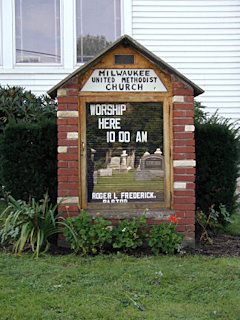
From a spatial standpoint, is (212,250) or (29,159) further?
(29,159)

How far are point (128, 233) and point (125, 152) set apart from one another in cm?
94

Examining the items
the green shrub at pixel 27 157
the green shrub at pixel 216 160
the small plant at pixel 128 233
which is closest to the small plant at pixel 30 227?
the green shrub at pixel 27 157

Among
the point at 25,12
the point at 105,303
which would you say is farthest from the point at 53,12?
the point at 105,303

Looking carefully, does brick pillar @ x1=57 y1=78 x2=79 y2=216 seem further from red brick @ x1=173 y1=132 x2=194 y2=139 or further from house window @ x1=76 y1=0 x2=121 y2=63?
house window @ x1=76 y1=0 x2=121 y2=63

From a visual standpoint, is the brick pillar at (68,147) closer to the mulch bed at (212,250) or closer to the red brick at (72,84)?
the red brick at (72,84)

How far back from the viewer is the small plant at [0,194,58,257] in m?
4.40

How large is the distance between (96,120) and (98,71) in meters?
0.56

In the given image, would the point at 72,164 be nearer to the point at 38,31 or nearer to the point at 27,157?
the point at 27,157

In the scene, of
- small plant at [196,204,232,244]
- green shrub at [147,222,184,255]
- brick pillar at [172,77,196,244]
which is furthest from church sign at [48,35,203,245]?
small plant at [196,204,232,244]

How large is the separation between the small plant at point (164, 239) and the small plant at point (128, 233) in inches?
4.6

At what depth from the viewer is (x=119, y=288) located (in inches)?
136

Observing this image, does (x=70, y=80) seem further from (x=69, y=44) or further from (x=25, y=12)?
(x=25, y=12)

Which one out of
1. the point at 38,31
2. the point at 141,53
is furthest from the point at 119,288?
the point at 38,31

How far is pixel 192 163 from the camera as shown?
468cm
